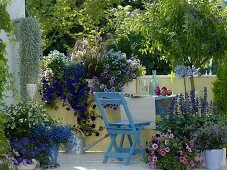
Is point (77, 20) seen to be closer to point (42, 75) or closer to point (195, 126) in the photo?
point (42, 75)

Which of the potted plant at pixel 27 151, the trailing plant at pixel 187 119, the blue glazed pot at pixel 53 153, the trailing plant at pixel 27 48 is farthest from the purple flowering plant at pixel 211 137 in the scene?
the trailing plant at pixel 27 48

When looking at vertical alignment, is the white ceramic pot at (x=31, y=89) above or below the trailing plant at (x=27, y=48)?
below

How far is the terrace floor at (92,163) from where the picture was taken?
6.09 meters

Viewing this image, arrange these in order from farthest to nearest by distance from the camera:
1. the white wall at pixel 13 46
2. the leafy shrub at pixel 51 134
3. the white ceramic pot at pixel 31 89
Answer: the white ceramic pot at pixel 31 89 → the white wall at pixel 13 46 → the leafy shrub at pixel 51 134

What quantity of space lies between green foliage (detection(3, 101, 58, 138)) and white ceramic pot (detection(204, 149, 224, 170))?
187cm

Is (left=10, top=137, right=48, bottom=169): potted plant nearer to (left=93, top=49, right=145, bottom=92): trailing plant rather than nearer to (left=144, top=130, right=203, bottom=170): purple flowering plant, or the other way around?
(left=144, top=130, right=203, bottom=170): purple flowering plant

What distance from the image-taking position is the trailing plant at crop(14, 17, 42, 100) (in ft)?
22.1

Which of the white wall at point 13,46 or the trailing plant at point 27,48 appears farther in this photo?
the trailing plant at point 27,48

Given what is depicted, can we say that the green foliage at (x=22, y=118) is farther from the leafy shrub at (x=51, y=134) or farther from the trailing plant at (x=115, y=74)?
the trailing plant at (x=115, y=74)

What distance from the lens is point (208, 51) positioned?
709cm

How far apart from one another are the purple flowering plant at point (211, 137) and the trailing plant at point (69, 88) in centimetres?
189

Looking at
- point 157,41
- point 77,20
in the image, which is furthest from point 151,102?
point 77,20

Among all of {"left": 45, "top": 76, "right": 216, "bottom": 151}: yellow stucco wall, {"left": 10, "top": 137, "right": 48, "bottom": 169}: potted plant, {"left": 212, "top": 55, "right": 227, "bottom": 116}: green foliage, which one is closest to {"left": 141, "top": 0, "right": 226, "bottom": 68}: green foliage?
{"left": 45, "top": 76, "right": 216, "bottom": 151}: yellow stucco wall

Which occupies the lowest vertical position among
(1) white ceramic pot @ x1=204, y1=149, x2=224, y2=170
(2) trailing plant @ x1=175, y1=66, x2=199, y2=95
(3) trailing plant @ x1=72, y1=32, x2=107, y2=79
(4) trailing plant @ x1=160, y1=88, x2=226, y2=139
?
(1) white ceramic pot @ x1=204, y1=149, x2=224, y2=170
